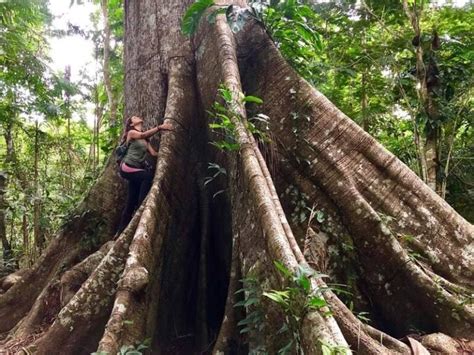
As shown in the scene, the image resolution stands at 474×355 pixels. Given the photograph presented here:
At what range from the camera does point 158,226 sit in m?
3.94

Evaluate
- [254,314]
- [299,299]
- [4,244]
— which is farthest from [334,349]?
[4,244]

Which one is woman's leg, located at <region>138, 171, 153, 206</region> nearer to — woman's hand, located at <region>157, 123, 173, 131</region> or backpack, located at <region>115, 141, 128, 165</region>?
backpack, located at <region>115, 141, 128, 165</region>

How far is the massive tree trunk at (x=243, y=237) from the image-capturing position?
306 cm

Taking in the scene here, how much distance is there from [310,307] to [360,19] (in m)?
6.20

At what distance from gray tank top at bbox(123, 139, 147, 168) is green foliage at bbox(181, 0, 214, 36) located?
1.35 metres

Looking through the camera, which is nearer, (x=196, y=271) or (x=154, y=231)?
(x=154, y=231)

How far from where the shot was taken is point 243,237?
134 inches

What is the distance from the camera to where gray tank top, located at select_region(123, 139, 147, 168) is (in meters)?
4.71

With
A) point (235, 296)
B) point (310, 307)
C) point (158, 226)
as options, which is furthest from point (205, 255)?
point (310, 307)

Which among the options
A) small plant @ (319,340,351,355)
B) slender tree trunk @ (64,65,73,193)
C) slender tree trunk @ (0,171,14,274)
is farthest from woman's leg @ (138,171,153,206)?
slender tree trunk @ (64,65,73,193)

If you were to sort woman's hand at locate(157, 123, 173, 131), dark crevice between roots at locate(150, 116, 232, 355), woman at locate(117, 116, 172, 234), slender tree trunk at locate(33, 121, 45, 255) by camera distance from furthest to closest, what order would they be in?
slender tree trunk at locate(33, 121, 45, 255) → woman at locate(117, 116, 172, 234) → woman's hand at locate(157, 123, 173, 131) → dark crevice between roots at locate(150, 116, 232, 355)

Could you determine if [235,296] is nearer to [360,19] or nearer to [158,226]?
[158,226]

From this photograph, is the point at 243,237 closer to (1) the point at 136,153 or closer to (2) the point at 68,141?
(1) the point at 136,153

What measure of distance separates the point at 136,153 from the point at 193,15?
5.37 feet
